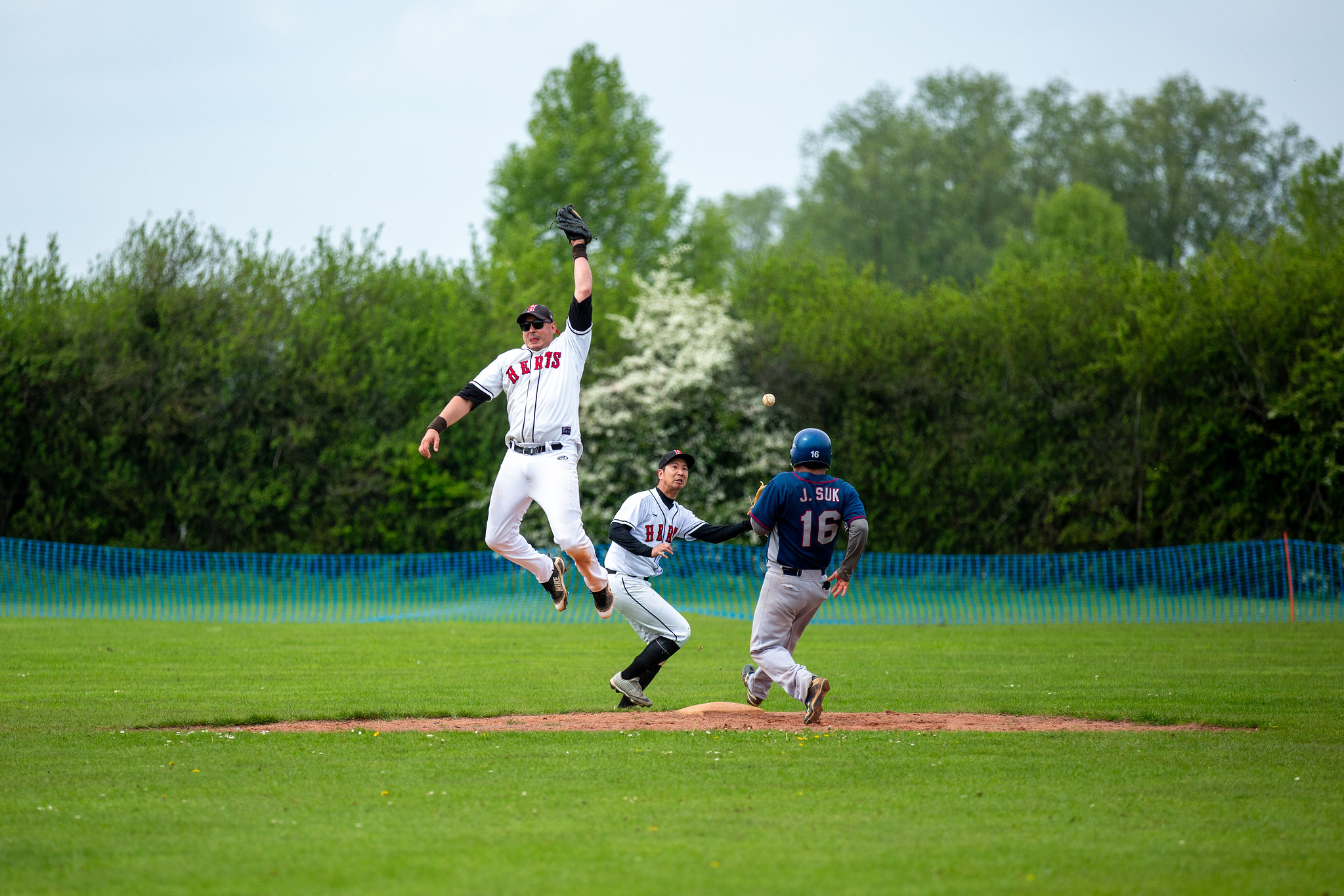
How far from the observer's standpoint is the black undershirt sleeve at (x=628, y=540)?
10227mm

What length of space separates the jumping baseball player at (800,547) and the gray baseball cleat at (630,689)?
1304 mm

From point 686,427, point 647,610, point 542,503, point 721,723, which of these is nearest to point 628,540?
point 647,610

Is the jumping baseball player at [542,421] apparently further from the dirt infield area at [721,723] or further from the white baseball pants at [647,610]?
the dirt infield area at [721,723]

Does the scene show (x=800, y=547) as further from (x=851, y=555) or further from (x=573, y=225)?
(x=573, y=225)

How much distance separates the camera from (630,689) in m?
10.4

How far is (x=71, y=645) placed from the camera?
15.8m

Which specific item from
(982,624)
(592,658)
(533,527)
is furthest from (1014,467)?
(592,658)

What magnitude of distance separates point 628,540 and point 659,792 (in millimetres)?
3679

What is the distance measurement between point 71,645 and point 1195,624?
1694 centimetres

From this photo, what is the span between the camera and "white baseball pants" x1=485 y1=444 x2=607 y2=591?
920cm

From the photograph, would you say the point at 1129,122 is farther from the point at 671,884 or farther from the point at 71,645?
the point at 671,884

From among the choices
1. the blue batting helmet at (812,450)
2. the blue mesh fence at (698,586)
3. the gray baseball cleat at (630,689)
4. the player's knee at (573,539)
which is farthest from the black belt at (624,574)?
the blue mesh fence at (698,586)

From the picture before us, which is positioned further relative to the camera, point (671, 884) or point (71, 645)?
point (71, 645)

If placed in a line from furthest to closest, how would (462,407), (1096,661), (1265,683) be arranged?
1. (1096,661)
2. (1265,683)
3. (462,407)
